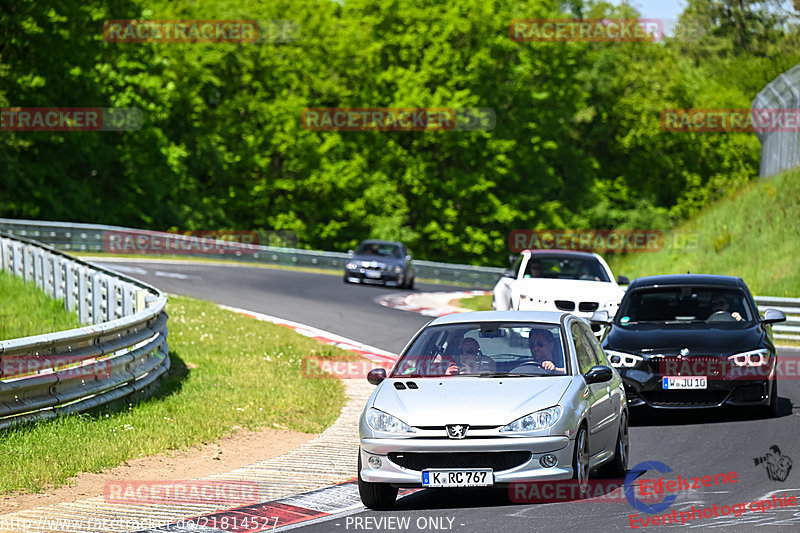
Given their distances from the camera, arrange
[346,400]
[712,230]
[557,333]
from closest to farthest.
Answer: [557,333], [346,400], [712,230]

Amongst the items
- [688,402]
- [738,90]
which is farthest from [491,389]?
[738,90]

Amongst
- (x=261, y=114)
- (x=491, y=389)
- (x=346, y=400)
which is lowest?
(x=346, y=400)

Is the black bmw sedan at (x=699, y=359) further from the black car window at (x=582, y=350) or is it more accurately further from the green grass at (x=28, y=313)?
the green grass at (x=28, y=313)

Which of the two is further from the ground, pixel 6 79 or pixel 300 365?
pixel 6 79

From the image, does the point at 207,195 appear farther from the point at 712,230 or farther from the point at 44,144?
the point at 712,230

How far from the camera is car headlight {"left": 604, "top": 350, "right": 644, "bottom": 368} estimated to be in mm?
13758

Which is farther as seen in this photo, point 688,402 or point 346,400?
point 346,400

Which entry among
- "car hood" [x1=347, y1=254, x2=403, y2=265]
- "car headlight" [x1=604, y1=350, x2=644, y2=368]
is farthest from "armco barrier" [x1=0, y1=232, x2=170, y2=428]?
"car hood" [x1=347, y1=254, x2=403, y2=265]

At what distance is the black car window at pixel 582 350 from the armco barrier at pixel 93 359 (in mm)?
4789

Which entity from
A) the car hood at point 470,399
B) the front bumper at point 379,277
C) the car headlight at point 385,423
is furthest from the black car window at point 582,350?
the front bumper at point 379,277

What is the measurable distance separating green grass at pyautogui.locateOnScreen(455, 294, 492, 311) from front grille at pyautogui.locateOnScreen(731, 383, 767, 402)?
710 inches

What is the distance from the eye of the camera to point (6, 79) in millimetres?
51281

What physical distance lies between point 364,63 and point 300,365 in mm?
48991

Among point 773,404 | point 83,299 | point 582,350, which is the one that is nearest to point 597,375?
point 582,350
